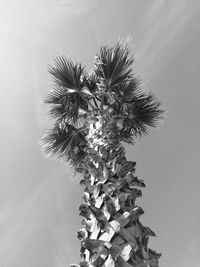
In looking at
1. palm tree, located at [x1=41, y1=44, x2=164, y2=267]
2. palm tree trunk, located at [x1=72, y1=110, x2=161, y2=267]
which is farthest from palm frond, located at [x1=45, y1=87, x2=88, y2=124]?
palm tree trunk, located at [x1=72, y1=110, x2=161, y2=267]

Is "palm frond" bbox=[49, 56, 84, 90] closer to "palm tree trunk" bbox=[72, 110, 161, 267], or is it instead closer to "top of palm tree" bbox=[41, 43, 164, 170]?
"top of palm tree" bbox=[41, 43, 164, 170]

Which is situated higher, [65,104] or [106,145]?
[65,104]

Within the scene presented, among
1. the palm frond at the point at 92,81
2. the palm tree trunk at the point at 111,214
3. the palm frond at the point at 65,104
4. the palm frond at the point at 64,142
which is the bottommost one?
the palm tree trunk at the point at 111,214

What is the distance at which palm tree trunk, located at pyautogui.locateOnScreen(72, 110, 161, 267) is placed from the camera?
12.8ft

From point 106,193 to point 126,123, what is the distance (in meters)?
4.60

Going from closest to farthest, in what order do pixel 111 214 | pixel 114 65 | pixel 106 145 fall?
pixel 111 214 < pixel 106 145 < pixel 114 65

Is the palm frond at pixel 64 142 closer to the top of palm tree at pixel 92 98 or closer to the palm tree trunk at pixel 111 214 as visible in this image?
the top of palm tree at pixel 92 98

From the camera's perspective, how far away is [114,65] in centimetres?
882

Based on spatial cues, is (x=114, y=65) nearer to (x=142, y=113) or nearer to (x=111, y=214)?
(x=142, y=113)

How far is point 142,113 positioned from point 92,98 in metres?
1.43

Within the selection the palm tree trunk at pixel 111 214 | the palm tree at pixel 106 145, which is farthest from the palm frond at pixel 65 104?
the palm tree trunk at pixel 111 214

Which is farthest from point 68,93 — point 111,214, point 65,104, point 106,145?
point 111,214

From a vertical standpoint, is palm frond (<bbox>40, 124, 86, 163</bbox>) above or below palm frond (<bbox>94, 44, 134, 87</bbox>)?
below

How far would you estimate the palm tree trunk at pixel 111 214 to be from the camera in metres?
3.89
